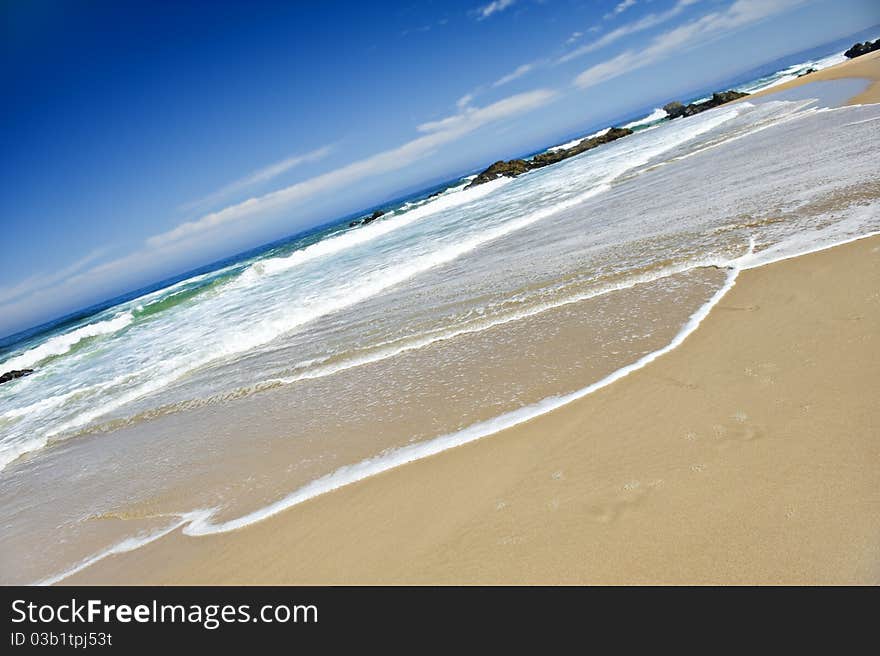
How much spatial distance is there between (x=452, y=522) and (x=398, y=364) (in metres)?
3.25

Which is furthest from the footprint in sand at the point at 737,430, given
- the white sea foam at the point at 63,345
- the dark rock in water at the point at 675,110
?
the dark rock in water at the point at 675,110

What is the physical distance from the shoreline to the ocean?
0.21 m

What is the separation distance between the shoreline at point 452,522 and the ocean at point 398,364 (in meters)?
0.21

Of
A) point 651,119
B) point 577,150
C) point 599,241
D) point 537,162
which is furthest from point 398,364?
point 651,119

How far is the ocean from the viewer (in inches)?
180

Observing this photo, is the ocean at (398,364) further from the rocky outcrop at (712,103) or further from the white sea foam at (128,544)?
the rocky outcrop at (712,103)

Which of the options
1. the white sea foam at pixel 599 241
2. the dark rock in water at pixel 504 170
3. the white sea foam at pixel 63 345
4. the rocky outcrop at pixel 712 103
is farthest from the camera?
the dark rock in water at pixel 504 170

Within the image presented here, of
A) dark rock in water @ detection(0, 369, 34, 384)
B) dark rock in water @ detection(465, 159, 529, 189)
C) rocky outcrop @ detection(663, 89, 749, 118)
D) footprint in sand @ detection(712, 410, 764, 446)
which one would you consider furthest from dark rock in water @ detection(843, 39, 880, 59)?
dark rock in water @ detection(0, 369, 34, 384)

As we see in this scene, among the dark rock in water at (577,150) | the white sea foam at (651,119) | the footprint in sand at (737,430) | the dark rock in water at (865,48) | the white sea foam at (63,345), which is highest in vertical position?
the white sea foam at (651,119)

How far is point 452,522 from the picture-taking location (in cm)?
325

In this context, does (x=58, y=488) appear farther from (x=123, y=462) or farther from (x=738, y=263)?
(x=738, y=263)

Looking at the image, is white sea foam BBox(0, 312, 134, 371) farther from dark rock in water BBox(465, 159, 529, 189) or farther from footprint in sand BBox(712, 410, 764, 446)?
dark rock in water BBox(465, 159, 529, 189)

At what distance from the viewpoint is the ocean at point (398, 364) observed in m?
4.57

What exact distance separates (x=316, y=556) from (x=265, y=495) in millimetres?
1225
